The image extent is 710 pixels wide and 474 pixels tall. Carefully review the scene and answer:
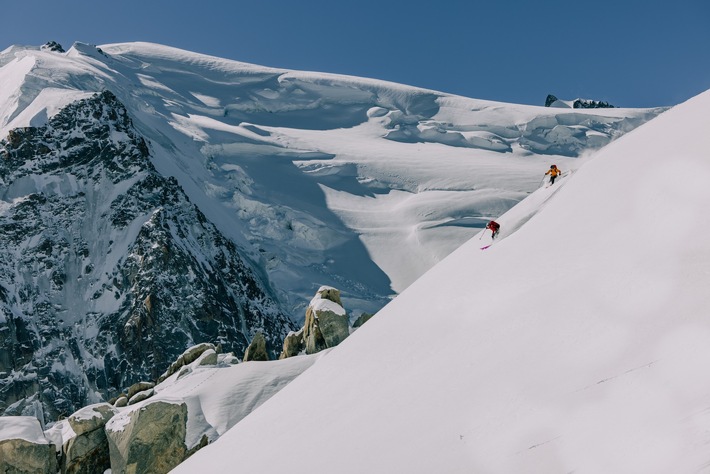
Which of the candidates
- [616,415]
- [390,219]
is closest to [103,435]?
[616,415]

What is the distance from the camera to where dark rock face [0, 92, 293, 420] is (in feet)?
217

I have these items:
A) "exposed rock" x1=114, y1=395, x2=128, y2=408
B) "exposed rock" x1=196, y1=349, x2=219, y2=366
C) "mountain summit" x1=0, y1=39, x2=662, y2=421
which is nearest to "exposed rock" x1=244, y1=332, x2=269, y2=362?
"exposed rock" x1=196, y1=349, x2=219, y2=366

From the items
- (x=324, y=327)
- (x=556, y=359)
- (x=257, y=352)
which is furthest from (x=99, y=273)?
(x=556, y=359)

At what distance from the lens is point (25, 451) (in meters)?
19.6

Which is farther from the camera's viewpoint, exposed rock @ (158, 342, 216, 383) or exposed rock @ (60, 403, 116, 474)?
exposed rock @ (158, 342, 216, 383)

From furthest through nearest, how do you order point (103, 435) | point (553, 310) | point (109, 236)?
1. point (109, 236)
2. point (103, 435)
3. point (553, 310)

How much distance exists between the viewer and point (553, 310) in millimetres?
7875

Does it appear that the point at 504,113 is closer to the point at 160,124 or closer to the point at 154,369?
the point at 160,124

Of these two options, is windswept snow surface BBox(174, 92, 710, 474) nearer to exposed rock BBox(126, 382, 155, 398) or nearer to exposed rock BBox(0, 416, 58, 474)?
exposed rock BBox(0, 416, 58, 474)

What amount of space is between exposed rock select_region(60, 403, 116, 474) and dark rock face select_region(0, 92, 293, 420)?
149 ft

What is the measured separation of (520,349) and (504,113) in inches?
5647

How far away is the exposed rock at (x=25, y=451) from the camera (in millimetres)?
19266

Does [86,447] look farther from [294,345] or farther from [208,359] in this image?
[294,345]

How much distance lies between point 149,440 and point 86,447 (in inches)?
129
